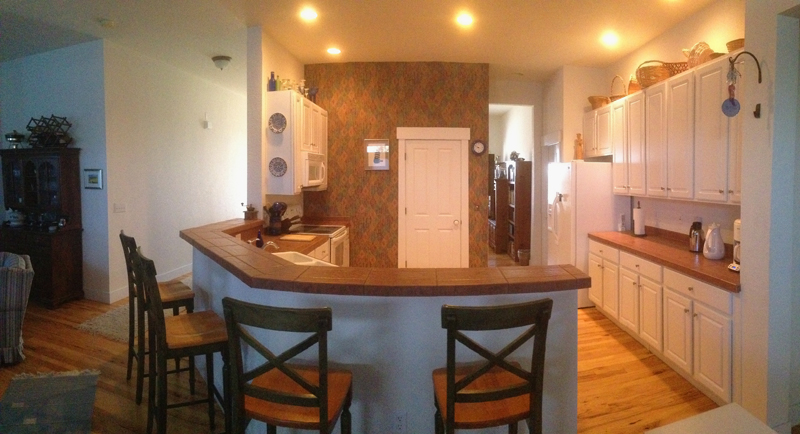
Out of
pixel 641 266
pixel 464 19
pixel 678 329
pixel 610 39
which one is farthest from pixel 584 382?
pixel 610 39

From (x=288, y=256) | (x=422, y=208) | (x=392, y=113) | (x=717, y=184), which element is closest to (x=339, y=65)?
(x=392, y=113)

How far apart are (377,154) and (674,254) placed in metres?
3.19

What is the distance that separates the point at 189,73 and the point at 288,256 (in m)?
4.06

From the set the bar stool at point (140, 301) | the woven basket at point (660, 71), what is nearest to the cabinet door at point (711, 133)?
the woven basket at point (660, 71)

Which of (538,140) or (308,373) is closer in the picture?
(308,373)

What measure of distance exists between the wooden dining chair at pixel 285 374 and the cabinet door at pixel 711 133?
2.94 meters

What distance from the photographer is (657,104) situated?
3.45 meters

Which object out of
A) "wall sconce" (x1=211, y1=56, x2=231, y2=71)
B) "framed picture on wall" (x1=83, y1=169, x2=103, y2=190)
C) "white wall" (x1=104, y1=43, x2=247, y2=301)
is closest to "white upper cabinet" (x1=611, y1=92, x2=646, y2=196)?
"wall sconce" (x1=211, y1=56, x2=231, y2=71)

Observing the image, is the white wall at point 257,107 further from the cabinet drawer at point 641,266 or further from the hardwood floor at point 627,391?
the cabinet drawer at point 641,266

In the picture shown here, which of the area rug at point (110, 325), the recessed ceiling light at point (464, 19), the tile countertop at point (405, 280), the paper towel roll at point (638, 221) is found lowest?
the area rug at point (110, 325)

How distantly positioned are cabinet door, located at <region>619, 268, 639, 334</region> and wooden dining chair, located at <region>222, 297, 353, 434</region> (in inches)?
113

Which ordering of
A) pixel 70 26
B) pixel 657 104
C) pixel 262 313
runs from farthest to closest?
pixel 70 26
pixel 657 104
pixel 262 313

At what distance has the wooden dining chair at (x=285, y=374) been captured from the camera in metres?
1.33

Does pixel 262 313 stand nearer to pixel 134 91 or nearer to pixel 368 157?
pixel 368 157
